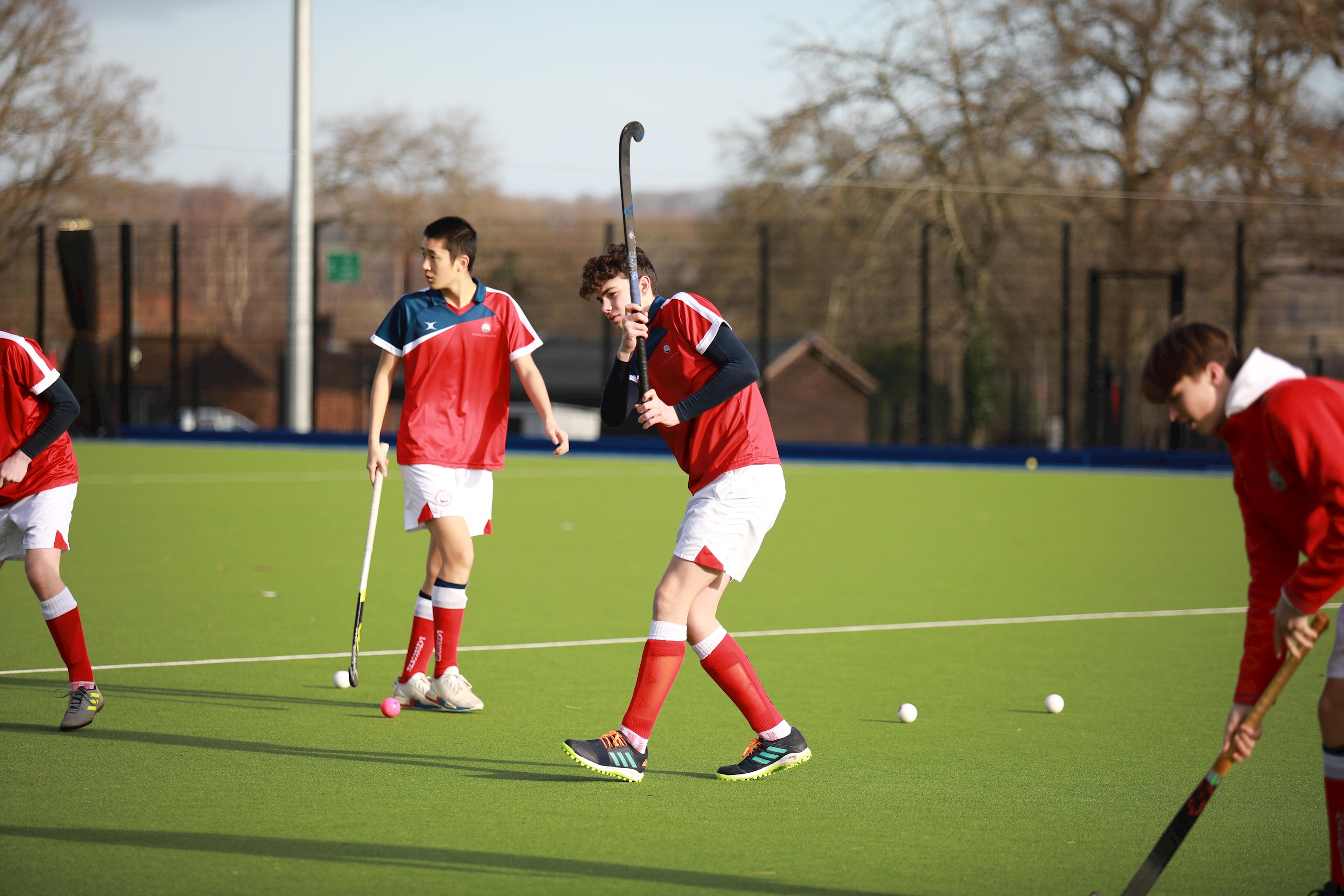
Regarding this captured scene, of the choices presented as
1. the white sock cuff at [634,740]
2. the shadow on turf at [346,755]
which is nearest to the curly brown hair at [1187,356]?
the white sock cuff at [634,740]

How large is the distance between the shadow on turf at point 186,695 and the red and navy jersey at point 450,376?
47.0 inches

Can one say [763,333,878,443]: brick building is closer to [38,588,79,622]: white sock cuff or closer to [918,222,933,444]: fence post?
→ [918,222,933,444]: fence post

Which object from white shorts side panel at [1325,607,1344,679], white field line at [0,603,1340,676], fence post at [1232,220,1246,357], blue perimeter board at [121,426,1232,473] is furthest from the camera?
fence post at [1232,220,1246,357]

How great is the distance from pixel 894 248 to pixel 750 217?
3.30 meters

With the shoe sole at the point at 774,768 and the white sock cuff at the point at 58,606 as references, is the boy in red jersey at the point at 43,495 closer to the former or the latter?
the white sock cuff at the point at 58,606

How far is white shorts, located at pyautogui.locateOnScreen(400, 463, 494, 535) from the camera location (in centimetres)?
616

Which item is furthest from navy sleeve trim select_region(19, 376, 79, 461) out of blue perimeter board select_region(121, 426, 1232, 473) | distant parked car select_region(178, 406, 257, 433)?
distant parked car select_region(178, 406, 257, 433)

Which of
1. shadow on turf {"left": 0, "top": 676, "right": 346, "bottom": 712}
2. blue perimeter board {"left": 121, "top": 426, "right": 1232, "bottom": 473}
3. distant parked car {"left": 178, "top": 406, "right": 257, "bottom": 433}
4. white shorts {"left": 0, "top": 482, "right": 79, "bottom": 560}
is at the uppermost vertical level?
white shorts {"left": 0, "top": 482, "right": 79, "bottom": 560}

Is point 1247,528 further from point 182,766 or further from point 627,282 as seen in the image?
point 182,766

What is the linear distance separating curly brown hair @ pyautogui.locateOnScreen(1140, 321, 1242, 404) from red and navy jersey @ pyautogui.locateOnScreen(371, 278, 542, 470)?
3317mm

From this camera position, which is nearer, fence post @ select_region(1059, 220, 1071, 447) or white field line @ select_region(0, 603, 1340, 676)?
white field line @ select_region(0, 603, 1340, 676)

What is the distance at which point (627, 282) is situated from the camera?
5.22 m

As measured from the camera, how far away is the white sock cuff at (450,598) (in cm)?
629

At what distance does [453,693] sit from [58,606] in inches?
64.8
